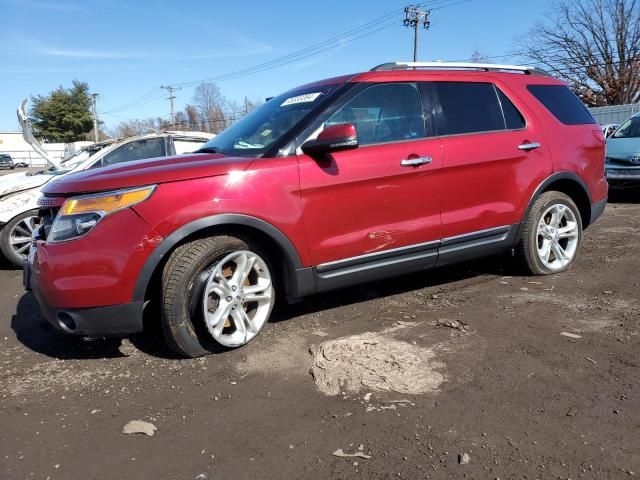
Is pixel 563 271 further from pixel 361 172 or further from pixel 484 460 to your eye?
pixel 484 460

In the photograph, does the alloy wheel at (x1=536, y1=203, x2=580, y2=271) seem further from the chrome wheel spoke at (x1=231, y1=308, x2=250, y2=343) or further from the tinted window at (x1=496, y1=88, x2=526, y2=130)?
the chrome wheel spoke at (x1=231, y1=308, x2=250, y2=343)

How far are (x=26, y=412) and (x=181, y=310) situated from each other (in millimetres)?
973

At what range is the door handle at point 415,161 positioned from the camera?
3760 mm

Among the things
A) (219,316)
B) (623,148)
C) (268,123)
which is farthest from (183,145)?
(623,148)

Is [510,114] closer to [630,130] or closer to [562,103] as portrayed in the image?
[562,103]

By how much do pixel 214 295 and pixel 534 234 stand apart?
117 inches

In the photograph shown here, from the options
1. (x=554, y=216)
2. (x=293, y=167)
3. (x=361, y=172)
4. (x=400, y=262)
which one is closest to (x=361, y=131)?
(x=361, y=172)

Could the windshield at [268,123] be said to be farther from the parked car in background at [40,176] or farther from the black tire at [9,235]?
the black tire at [9,235]

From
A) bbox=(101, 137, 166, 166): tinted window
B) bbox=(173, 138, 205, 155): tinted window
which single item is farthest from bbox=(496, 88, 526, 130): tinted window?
bbox=(101, 137, 166, 166): tinted window

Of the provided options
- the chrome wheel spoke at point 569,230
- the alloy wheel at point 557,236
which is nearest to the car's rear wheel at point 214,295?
the alloy wheel at point 557,236

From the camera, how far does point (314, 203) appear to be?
3.46m

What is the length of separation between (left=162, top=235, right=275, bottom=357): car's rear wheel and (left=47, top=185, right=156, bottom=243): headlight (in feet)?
1.34

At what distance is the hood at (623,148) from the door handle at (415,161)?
732 centimetres

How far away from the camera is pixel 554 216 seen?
189 inches
